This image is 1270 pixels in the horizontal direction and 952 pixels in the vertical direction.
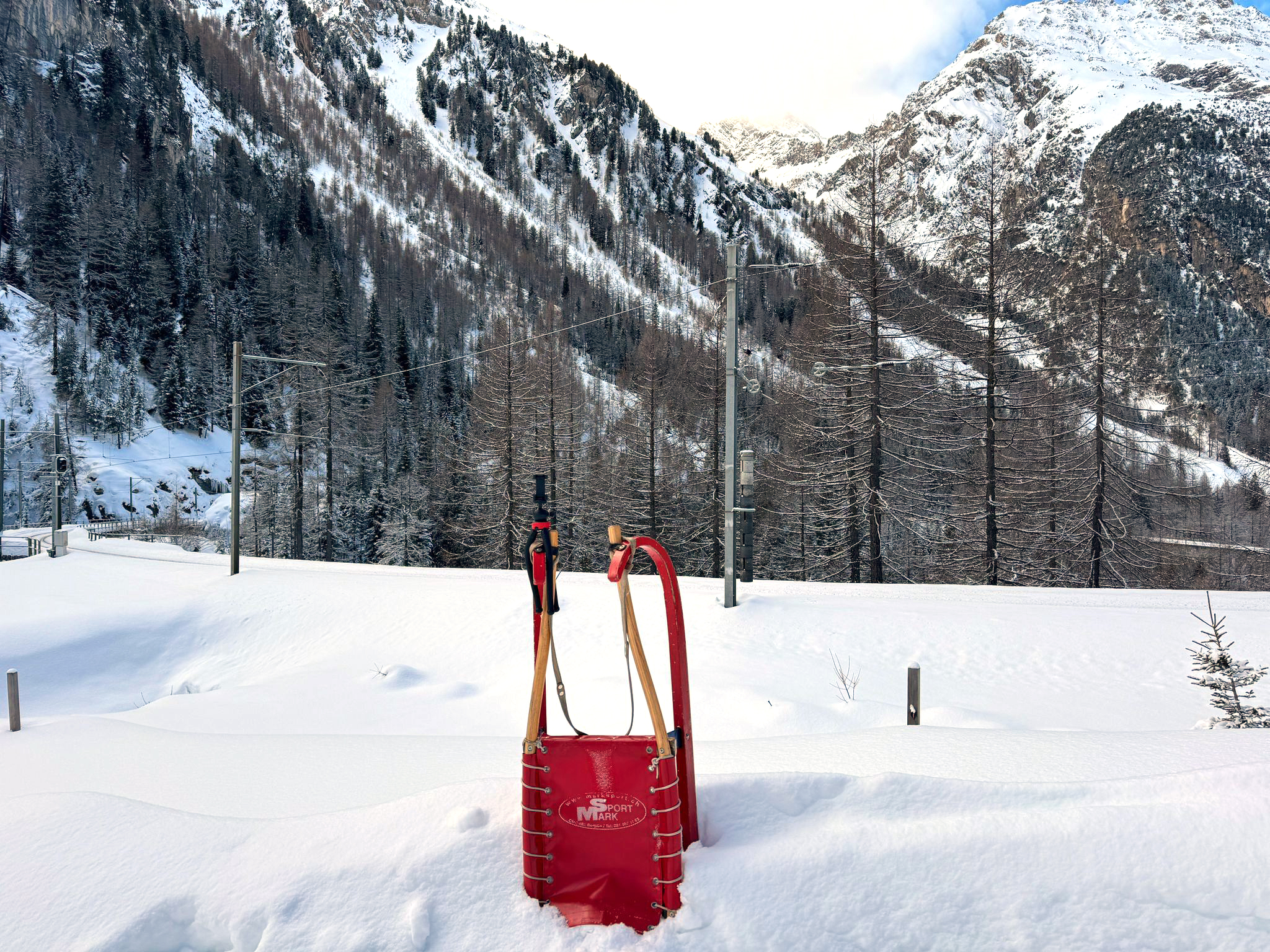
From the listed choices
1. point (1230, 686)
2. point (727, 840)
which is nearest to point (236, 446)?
point (727, 840)

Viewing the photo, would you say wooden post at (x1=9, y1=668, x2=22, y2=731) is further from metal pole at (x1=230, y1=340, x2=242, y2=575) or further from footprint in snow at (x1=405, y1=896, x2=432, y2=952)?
metal pole at (x1=230, y1=340, x2=242, y2=575)

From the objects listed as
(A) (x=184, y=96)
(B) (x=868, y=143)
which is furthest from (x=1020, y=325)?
(A) (x=184, y=96)

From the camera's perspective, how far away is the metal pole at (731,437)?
12672 millimetres

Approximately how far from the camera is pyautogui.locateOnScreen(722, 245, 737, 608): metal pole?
41.6ft

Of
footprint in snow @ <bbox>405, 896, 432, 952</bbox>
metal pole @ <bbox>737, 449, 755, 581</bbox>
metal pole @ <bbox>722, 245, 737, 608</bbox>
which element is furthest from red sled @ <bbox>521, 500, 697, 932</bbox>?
metal pole @ <bbox>737, 449, 755, 581</bbox>

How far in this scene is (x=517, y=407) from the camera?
3228 centimetres

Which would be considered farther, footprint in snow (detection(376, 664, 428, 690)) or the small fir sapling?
footprint in snow (detection(376, 664, 428, 690))

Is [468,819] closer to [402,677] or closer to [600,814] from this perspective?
[600,814]

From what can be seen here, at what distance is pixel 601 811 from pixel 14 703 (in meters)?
9.56

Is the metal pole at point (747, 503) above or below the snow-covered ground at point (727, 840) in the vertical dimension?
above

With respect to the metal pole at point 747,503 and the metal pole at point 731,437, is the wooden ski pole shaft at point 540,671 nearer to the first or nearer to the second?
the metal pole at point 731,437

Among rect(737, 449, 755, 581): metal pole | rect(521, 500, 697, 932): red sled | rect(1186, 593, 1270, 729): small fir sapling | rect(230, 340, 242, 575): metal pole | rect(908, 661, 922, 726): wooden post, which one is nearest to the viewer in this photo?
rect(521, 500, 697, 932): red sled

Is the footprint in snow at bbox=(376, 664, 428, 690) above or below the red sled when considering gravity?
below

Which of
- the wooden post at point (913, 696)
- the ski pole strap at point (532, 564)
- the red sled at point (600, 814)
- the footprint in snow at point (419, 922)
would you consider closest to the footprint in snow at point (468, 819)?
the red sled at point (600, 814)
